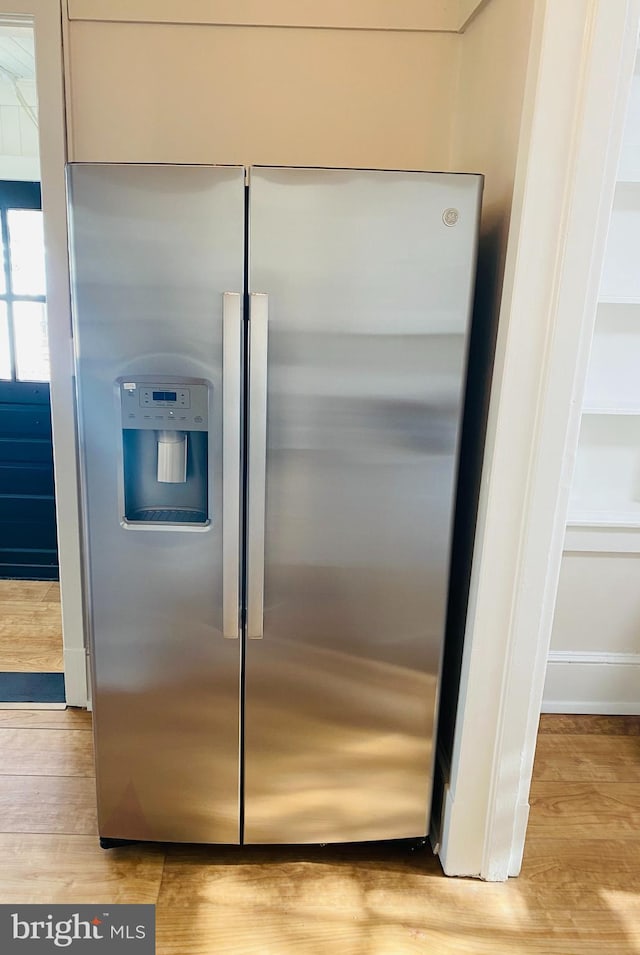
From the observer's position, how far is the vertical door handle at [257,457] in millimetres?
1428

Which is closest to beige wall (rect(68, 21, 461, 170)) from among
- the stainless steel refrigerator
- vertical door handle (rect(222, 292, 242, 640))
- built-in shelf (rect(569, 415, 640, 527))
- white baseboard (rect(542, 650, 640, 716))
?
the stainless steel refrigerator

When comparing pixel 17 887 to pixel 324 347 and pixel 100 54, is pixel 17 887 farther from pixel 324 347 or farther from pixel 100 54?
pixel 100 54

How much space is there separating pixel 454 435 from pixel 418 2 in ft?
4.34

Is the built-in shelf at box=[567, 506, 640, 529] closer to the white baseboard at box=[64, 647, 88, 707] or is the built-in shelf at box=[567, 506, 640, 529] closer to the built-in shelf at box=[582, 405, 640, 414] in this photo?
the built-in shelf at box=[582, 405, 640, 414]

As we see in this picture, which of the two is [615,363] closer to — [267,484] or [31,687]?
[267,484]

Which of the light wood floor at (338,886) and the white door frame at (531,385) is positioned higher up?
the white door frame at (531,385)

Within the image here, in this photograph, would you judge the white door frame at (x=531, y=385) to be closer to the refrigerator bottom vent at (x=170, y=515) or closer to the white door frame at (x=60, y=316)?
the white door frame at (x=60, y=316)

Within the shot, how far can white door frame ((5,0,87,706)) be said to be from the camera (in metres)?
1.92

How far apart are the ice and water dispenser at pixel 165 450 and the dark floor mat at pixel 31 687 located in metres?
1.24

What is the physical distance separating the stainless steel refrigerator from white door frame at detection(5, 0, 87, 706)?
68cm

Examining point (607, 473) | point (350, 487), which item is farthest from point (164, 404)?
point (607, 473)

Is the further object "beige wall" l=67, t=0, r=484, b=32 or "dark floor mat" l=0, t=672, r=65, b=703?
"dark floor mat" l=0, t=672, r=65, b=703

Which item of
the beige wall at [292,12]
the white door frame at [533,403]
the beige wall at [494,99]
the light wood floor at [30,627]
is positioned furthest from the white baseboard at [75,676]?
the beige wall at [292,12]

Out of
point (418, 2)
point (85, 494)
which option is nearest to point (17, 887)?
point (85, 494)
